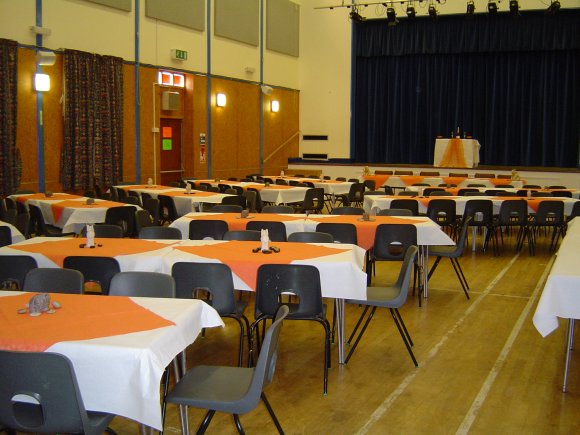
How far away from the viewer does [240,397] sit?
3.32 meters

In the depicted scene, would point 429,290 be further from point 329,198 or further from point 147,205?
point 329,198

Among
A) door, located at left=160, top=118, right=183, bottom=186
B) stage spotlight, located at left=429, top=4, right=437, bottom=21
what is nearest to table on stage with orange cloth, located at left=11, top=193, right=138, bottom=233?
door, located at left=160, top=118, right=183, bottom=186

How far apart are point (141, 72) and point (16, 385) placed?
12.4 metres

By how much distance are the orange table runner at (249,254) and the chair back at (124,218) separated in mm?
3058

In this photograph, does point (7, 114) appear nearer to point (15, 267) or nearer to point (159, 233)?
point (159, 233)

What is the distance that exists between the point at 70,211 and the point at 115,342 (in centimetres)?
609

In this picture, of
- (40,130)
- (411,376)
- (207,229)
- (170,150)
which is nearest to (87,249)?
(207,229)

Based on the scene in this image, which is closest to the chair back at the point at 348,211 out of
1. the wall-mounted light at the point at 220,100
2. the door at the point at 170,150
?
the door at the point at 170,150

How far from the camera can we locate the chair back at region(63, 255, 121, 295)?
Answer: 4852 mm

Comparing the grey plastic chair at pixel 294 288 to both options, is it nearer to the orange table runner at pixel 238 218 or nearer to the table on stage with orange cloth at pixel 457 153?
the orange table runner at pixel 238 218

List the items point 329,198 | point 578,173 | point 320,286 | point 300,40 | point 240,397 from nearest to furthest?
point 240,397
point 320,286
point 329,198
point 578,173
point 300,40

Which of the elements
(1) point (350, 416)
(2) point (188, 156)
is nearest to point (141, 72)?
(2) point (188, 156)

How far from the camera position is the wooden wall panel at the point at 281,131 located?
774 inches

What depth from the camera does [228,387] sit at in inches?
136
